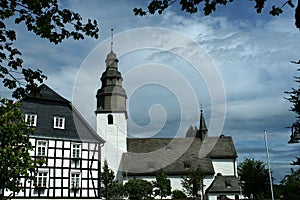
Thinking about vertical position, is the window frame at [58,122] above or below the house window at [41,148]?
above

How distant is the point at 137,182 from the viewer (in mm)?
49219

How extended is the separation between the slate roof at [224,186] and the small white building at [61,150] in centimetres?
2524

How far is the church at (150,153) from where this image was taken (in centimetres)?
5606

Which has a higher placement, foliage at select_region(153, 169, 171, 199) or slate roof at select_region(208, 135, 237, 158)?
slate roof at select_region(208, 135, 237, 158)

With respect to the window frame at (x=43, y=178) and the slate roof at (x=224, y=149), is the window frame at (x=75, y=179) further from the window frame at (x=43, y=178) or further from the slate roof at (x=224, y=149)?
the slate roof at (x=224, y=149)

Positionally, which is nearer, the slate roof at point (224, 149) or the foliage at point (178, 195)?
the foliage at point (178, 195)

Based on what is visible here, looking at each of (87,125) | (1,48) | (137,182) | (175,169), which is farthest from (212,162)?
(1,48)

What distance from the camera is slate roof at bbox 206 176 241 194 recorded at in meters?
52.6

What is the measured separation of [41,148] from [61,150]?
1717mm

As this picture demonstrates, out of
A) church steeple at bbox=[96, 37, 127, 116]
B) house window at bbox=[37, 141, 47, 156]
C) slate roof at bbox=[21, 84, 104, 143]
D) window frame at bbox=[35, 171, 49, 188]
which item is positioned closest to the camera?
window frame at bbox=[35, 171, 49, 188]

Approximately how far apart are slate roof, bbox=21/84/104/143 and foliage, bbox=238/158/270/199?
1644 cm

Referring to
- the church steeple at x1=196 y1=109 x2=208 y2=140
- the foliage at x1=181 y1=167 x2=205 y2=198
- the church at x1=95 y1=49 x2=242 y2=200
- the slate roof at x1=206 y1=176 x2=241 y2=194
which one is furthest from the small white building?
the church steeple at x1=196 y1=109 x2=208 y2=140

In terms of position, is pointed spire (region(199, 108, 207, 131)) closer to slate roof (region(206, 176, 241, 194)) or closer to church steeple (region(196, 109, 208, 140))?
church steeple (region(196, 109, 208, 140))

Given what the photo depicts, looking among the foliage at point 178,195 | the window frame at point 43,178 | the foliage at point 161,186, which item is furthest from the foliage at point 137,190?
the window frame at point 43,178
